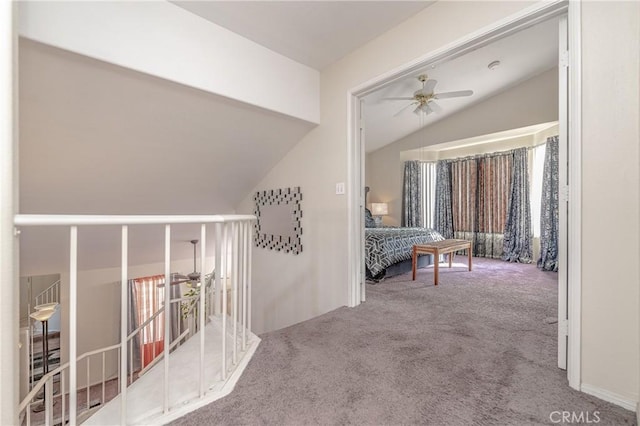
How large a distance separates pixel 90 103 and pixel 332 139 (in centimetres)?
190

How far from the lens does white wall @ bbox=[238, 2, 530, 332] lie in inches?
78.5

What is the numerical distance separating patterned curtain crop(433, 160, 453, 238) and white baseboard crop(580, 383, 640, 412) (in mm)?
4935

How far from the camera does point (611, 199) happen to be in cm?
130

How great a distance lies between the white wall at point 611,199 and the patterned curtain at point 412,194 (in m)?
5.13

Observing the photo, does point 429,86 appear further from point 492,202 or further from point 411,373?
point 411,373

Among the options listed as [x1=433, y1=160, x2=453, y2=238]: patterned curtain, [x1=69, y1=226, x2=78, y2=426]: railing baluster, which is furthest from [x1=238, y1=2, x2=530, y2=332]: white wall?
[x1=433, y1=160, x2=453, y2=238]: patterned curtain

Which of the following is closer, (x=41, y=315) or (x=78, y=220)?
(x=78, y=220)

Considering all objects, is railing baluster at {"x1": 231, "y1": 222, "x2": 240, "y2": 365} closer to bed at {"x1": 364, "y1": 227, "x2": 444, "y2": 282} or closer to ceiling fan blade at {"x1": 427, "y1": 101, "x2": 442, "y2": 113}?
bed at {"x1": 364, "y1": 227, "x2": 444, "y2": 282}

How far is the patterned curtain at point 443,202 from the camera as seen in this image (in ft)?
20.0

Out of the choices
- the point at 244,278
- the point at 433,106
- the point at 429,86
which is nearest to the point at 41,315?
the point at 244,278

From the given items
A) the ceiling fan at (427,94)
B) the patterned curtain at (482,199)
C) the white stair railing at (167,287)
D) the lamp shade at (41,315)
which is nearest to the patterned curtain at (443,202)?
the patterned curtain at (482,199)

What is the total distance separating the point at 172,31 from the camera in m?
2.00

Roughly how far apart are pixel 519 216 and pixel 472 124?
1.89 meters

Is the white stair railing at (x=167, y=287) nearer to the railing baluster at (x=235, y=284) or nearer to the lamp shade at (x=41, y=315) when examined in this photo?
the railing baluster at (x=235, y=284)
